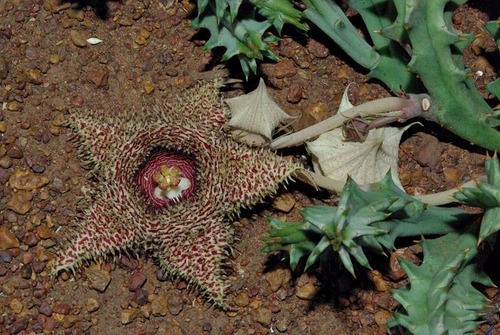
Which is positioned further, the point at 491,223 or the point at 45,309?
the point at 45,309

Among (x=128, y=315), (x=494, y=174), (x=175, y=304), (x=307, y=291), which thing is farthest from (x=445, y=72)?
(x=128, y=315)

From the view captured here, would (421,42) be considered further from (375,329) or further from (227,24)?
(375,329)

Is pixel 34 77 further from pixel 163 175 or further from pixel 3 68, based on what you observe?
pixel 163 175

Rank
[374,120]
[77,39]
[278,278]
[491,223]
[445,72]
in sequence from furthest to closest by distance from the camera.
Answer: [77,39]
[278,278]
[374,120]
[445,72]
[491,223]

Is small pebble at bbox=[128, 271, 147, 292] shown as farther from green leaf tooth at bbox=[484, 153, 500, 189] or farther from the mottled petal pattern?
green leaf tooth at bbox=[484, 153, 500, 189]

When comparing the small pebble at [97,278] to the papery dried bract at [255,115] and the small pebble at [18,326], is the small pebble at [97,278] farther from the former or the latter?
the papery dried bract at [255,115]
